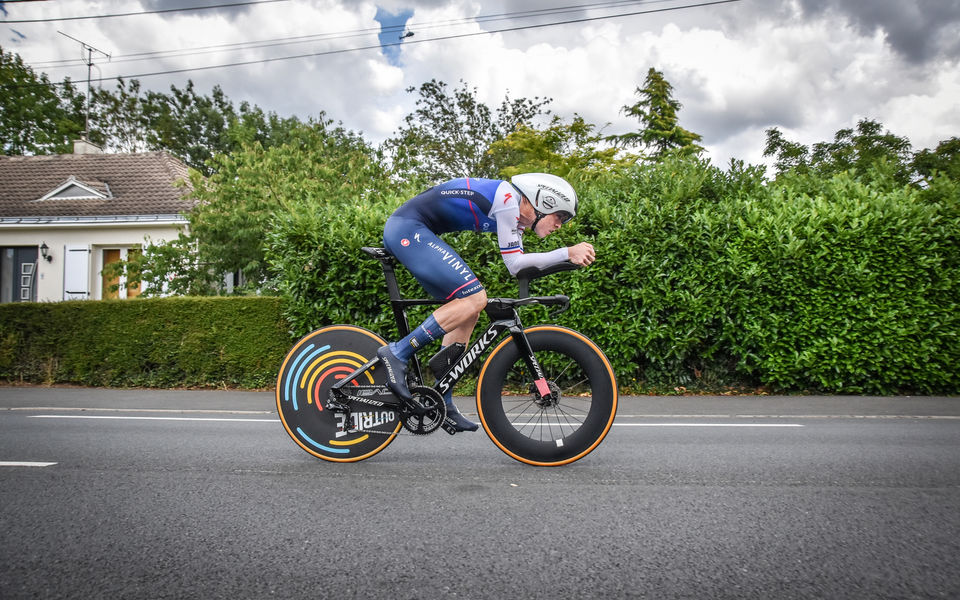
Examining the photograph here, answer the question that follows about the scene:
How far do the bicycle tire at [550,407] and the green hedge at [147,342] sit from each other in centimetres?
669

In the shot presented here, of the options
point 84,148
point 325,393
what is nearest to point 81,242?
point 84,148

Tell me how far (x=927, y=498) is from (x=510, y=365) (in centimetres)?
227

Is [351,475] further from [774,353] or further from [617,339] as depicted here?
[774,353]

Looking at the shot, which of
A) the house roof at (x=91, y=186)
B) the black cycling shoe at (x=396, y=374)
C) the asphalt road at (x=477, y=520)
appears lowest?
the asphalt road at (x=477, y=520)

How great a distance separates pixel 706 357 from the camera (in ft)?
27.9

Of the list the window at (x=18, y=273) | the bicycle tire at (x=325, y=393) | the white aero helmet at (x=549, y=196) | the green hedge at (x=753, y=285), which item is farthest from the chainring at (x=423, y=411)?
the window at (x=18, y=273)

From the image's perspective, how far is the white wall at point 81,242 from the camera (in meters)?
20.7

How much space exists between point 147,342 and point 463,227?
8539mm

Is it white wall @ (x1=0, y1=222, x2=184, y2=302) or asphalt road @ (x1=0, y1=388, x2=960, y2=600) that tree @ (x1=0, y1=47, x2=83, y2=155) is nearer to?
white wall @ (x1=0, y1=222, x2=184, y2=302)

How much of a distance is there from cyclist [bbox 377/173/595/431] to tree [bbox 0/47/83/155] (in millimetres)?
45888

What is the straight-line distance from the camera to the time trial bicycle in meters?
3.59

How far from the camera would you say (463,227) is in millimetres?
3801

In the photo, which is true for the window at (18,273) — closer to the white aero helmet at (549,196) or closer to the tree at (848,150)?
the white aero helmet at (549,196)

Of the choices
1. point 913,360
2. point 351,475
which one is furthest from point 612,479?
point 913,360
